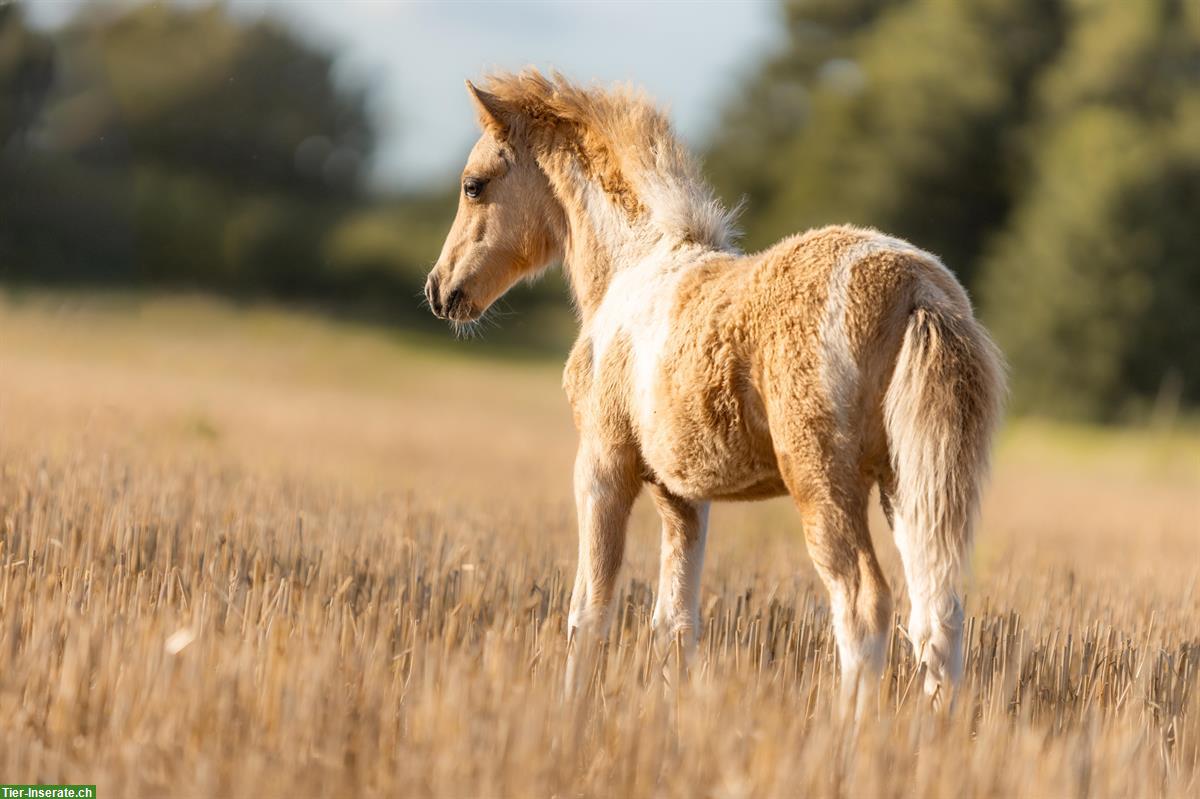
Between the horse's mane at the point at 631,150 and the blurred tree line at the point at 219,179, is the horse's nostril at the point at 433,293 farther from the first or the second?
the blurred tree line at the point at 219,179

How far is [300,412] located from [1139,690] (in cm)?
1373

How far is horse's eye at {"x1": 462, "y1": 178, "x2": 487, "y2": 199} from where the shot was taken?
5566 mm

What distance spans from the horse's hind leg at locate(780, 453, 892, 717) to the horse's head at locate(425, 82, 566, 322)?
2.11 m

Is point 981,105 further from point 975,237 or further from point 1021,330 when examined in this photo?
point 1021,330

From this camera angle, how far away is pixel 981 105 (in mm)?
29609

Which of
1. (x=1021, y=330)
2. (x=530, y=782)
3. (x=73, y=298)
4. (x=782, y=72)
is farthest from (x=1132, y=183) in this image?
(x=530, y=782)

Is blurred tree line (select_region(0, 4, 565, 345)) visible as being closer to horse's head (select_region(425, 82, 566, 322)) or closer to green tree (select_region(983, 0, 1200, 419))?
green tree (select_region(983, 0, 1200, 419))

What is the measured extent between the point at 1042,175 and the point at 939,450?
27.1 metres

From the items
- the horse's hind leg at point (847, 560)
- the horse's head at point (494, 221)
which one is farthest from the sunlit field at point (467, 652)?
the horse's head at point (494, 221)

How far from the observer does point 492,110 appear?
5504mm

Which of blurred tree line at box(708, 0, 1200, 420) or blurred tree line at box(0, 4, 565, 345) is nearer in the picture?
blurred tree line at box(708, 0, 1200, 420)

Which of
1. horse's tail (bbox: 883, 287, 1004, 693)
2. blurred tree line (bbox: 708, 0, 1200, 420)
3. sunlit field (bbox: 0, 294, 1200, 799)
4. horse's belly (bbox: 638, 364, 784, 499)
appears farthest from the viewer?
blurred tree line (bbox: 708, 0, 1200, 420)

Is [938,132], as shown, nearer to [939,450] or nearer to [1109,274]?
[1109,274]

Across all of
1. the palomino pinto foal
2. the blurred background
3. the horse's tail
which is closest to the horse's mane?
the palomino pinto foal
